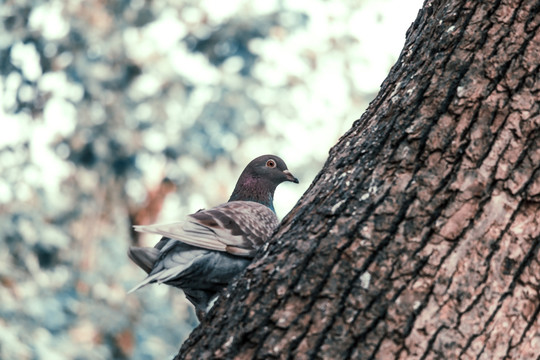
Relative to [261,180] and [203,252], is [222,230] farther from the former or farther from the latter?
[261,180]

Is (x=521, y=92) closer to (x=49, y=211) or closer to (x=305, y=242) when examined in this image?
(x=305, y=242)

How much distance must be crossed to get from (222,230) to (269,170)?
54.6 inches

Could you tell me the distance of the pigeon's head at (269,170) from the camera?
413 centimetres

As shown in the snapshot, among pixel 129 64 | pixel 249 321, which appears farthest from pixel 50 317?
pixel 249 321

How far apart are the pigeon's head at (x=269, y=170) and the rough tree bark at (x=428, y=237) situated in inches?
96.5

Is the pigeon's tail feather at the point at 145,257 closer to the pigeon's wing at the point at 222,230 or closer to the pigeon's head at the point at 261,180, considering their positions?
the pigeon's wing at the point at 222,230

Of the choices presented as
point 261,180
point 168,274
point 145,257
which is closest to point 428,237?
point 168,274

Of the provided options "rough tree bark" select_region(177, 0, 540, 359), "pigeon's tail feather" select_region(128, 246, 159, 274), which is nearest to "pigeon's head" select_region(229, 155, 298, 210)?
"pigeon's tail feather" select_region(128, 246, 159, 274)

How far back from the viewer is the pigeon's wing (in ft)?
8.68

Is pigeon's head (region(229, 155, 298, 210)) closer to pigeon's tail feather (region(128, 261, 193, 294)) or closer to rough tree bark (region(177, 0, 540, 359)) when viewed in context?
pigeon's tail feather (region(128, 261, 193, 294))

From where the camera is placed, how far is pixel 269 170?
4.17 m

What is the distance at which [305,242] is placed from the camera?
1524mm

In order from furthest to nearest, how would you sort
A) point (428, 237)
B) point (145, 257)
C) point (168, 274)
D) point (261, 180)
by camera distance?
1. point (261, 180)
2. point (145, 257)
3. point (168, 274)
4. point (428, 237)

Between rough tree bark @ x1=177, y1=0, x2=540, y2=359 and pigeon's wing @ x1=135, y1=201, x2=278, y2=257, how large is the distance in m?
1.03
